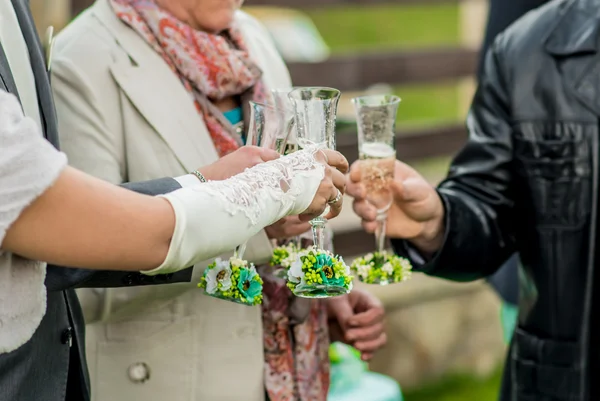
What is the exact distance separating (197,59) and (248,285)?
0.69m

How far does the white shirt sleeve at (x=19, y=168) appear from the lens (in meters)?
1.31

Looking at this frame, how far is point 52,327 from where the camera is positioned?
1806 millimetres

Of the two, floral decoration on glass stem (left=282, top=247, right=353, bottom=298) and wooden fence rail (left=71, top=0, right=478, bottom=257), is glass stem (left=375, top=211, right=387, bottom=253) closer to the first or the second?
floral decoration on glass stem (left=282, top=247, right=353, bottom=298)

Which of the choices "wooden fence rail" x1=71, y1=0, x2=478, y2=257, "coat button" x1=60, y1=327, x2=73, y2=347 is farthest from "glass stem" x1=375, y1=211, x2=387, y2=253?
"wooden fence rail" x1=71, y1=0, x2=478, y2=257

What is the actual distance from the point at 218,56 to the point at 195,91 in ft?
0.35

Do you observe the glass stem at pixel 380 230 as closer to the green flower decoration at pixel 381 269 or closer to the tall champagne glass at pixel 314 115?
the green flower decoration at pixel 381 269

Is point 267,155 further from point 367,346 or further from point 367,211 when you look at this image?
point 367,346

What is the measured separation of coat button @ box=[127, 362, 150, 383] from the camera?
2.13m

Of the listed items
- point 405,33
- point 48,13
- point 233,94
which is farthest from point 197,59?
point 405,33

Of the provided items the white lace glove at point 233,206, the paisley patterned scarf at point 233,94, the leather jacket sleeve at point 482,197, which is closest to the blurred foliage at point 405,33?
the leather jacket sleeve at point 482,197

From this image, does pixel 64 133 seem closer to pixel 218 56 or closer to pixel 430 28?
pixel 218 56

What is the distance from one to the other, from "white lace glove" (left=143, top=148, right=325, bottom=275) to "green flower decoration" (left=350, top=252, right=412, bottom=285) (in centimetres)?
47

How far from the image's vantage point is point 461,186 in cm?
254

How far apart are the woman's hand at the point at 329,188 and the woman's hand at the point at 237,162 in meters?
0.11
